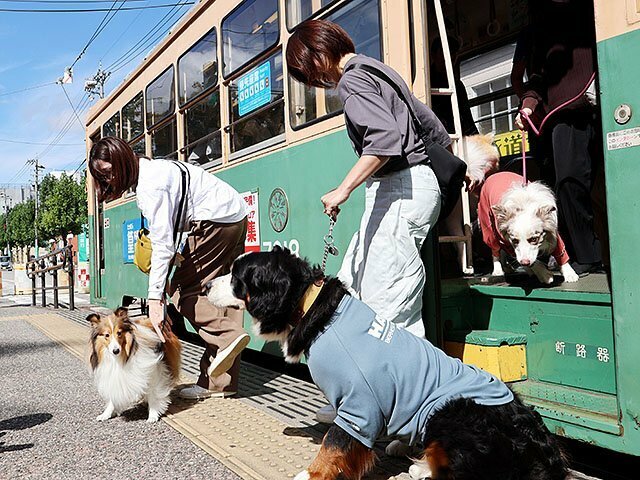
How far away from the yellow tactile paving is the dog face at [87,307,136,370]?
540mm

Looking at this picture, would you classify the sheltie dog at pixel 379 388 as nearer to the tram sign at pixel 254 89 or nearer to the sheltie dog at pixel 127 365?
the sheltie dog at pixel 127 365

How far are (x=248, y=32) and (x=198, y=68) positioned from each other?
43.0 inches

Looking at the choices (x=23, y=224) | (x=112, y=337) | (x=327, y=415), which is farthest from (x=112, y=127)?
(x=23, y=224)

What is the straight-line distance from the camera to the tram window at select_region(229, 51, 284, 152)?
15.2 ft

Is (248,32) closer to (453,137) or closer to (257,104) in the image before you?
(257,104)

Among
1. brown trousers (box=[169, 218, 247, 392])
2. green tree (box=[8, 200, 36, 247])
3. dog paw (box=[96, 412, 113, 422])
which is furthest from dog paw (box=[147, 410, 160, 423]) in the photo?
green tree (box=[8, 200, 36, 247])

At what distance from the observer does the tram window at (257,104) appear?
15.2 ft

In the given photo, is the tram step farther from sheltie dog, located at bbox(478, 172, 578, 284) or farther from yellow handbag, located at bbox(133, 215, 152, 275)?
yellow handbag, located at bbox(133, 215, 152, 275)

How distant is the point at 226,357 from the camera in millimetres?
3955

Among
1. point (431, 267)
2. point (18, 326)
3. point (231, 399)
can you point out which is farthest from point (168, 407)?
point (18, 326)

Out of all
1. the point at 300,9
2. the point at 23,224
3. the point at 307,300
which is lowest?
the point at 307,300

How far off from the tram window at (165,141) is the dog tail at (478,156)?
3652 mm

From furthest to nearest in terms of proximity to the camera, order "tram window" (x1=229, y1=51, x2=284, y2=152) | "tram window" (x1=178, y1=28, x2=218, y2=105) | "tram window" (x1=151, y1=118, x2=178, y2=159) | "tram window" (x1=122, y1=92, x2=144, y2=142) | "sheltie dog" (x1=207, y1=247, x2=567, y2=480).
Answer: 1. "tram window" (x1=122, y1=92, x2=144, y2=142)
2. "tram window" (x1=151, y1=118, x2=178, y2=159)
3. "tram window" (x1=178, y1=28, x2=218, y2=105)
4. "tram window" (x1=229, y1=51, x2=284, y2=152)
5. "sheltie dog" (x1=207, y1=247, x2=567, y2=480)

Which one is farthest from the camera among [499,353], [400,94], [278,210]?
[278,210]
